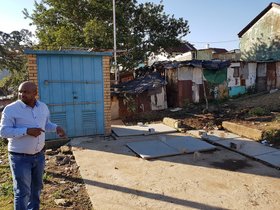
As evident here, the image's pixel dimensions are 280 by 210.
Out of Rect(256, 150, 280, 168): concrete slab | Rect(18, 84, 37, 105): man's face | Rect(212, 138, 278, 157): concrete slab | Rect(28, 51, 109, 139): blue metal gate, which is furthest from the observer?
Rect(28, 51, 109, 139): blue metal gate

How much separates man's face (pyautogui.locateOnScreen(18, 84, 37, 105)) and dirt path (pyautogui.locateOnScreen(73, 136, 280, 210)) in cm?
173

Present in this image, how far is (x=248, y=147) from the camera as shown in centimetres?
620

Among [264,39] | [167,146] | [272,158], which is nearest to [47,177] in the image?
[167,146]

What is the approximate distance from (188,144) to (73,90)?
3.27 metres

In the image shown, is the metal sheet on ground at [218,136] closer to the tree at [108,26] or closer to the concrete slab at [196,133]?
the concrete slab at [196,133]

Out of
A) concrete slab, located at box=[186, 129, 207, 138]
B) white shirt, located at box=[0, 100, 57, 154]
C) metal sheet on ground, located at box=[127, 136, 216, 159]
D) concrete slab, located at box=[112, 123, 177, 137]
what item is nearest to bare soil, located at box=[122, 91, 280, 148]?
concrete slab, located at box=[186, 129, 207, 138]

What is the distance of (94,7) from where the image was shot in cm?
1633

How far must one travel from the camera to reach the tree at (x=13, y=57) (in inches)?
389

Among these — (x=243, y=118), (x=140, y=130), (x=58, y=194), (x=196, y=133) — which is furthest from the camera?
(x=243, y=118)

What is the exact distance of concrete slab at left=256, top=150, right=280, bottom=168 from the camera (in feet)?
16.9

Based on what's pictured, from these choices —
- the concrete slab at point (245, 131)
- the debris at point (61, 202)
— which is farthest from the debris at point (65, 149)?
the concrete slab at point (245, 131)

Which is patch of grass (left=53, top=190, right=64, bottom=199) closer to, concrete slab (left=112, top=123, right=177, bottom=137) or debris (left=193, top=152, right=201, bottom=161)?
debris (left=193, top=152, right=201, bottom=161)

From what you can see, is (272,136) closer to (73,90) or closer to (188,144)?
(188,144)

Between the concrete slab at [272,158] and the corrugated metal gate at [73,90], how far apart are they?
410cm
